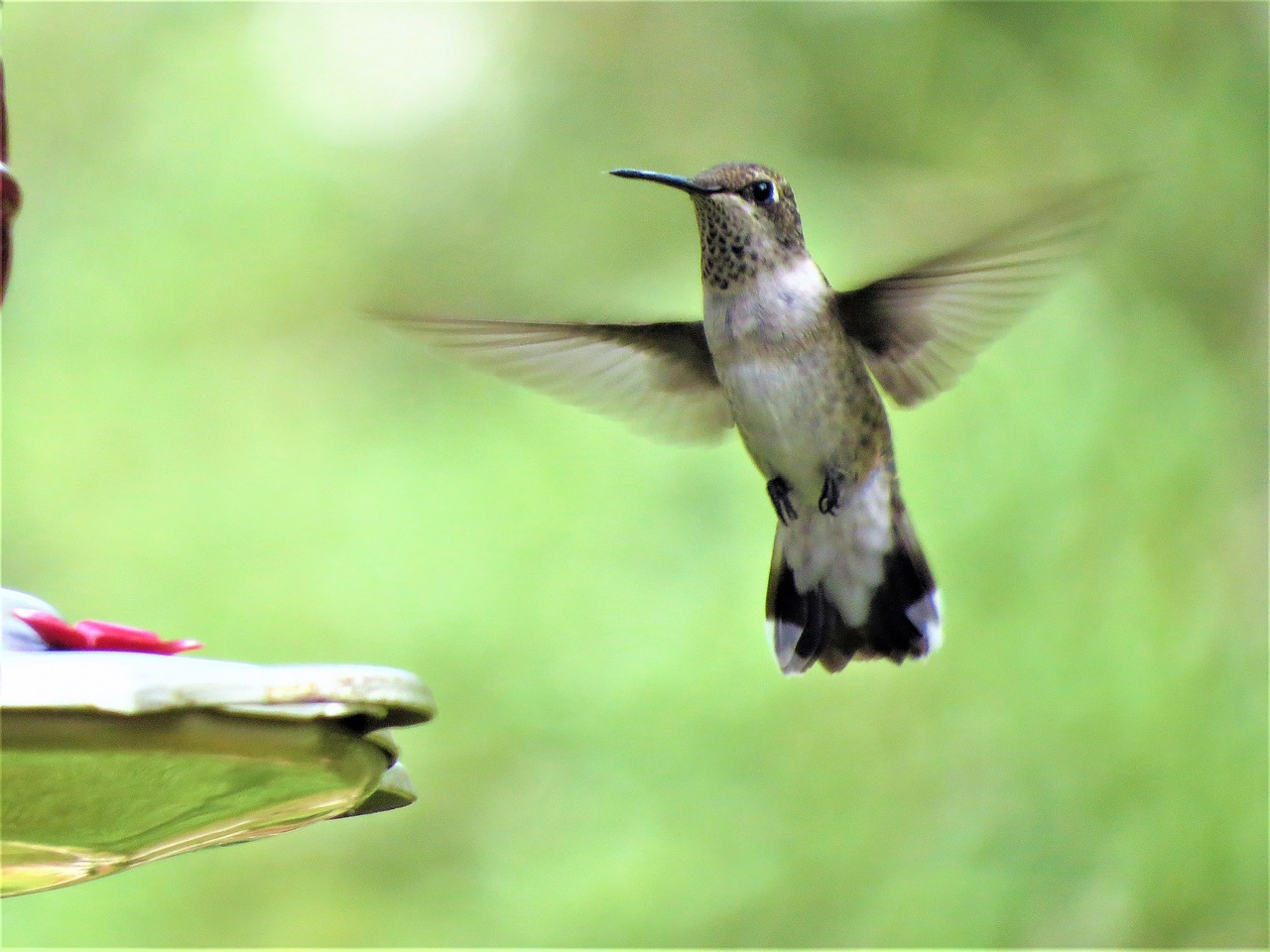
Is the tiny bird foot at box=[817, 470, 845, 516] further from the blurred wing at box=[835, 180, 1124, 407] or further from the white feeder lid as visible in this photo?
the white feeder lid

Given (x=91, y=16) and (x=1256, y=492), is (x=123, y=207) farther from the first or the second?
(x=1256, y=492)

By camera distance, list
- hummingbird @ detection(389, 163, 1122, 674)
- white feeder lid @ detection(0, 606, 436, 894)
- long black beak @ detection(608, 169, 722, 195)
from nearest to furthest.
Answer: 1. white feeder lid @ detection(0, 606, 436, 894)
2. long black beak @ detection(608, 169, 722, 195)
3. hummingbird @ detection(389, 163, 1122, 674)

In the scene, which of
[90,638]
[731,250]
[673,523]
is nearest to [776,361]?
[731,250]

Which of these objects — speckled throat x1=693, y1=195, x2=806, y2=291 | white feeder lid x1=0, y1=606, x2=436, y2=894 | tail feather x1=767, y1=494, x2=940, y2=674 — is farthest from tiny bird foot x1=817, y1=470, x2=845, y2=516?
white feeder lid x1=0, y1=606, x2=436, y2=894

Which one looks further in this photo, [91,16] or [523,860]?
[91,16]

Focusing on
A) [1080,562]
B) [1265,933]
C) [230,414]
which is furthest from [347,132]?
[1265,933]

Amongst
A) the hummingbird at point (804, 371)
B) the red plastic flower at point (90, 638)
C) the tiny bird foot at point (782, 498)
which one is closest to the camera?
the red plastic flower at point (90, 638)

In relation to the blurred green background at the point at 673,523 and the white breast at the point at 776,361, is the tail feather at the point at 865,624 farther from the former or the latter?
the blurred green background at the point at 673,523

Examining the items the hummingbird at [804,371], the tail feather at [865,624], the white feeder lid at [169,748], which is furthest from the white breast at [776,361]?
the white feeder lid at [169,748]
